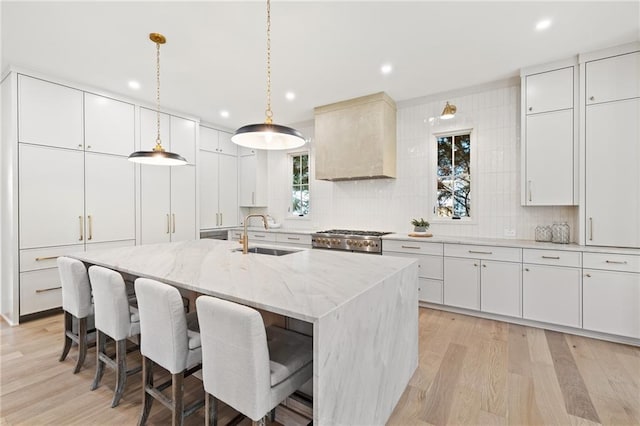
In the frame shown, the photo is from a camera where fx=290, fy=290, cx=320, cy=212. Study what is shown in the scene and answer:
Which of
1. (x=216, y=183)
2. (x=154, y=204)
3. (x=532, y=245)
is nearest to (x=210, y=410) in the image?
(x=532, y=245)

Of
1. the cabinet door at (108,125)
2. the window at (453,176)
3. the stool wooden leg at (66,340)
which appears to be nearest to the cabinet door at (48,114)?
the cabinet door at (108,125)

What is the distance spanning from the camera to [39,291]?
3.28 m

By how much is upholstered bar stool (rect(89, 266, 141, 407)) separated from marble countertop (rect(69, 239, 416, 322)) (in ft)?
0.41

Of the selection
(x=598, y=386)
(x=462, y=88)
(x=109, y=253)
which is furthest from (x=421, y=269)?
(x=109, y=253)

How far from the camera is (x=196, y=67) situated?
125 inches

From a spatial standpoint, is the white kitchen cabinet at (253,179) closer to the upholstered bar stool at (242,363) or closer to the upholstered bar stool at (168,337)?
the upholstered bar stool at (168,337)

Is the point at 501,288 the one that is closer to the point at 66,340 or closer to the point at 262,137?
the point at 262,137

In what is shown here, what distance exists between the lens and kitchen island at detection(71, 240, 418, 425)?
117 cm

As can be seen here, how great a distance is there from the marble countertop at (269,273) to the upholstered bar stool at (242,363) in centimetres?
13

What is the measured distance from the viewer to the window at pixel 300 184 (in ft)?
17.3

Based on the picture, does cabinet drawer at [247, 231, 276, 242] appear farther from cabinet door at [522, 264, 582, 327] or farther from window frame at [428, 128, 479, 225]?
cabinet door at [522, 264, 582, 327]

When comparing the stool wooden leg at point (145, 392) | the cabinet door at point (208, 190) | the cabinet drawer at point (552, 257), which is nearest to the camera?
the stool wooden leg at point (145, 392)

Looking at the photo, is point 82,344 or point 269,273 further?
point 82,344

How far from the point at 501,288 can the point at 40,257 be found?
511 centimetres
